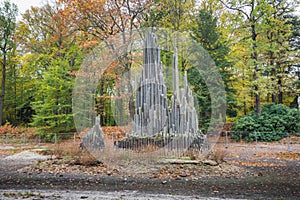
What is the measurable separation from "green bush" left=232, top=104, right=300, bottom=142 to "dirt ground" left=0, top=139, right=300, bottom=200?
8.27 meters

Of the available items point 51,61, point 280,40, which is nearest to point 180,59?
point 280,40

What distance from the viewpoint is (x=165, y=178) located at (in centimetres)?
690

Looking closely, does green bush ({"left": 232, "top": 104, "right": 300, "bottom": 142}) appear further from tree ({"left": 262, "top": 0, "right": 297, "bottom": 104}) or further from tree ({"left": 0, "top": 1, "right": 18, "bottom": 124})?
tree ({"left": 0, "top": 1, "right": 18, "bottom": 124})

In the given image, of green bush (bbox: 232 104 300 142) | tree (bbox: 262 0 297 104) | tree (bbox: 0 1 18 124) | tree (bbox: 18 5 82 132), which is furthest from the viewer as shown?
tree (bbox: 0 1 18 124)

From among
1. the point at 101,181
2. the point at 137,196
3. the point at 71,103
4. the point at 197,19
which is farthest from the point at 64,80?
the point at 137,196

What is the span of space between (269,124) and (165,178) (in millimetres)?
13131

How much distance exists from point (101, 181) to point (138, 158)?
2998 mm

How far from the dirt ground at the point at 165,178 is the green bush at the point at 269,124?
827 cm

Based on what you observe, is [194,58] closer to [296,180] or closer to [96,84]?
[96,84]

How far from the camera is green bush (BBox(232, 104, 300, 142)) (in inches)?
680

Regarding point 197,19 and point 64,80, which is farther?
point 197,19

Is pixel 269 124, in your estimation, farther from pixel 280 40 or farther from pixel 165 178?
pixel 165 178

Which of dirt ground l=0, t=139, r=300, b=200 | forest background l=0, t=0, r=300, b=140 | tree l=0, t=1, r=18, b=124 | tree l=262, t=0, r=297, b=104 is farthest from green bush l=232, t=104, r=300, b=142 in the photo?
tree l=0, t=1, r=18, b=124

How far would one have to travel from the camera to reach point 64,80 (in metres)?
19.9
